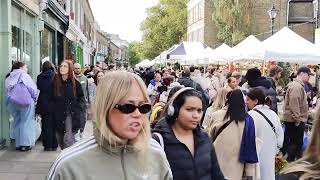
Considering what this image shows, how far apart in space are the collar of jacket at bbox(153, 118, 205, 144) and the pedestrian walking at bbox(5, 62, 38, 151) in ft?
20.3

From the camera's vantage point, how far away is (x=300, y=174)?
2102mm

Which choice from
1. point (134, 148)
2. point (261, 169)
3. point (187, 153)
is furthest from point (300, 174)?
point (261, 169)

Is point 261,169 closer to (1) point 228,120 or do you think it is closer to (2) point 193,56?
(1) point 228,120

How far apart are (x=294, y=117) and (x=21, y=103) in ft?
17.3

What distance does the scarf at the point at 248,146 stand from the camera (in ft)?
17.3

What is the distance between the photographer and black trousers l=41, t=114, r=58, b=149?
9693 mm

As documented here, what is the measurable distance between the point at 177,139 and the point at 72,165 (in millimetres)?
1719

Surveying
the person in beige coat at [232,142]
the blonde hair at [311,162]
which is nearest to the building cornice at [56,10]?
the person in beige coat at [232,142]

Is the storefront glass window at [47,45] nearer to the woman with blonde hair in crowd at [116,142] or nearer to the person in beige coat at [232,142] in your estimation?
the person in beige coat at [232,142]

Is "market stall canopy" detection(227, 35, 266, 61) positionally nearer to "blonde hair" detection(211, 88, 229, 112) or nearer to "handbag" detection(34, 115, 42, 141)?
"handbag" detection(34, 115, 42, 141)

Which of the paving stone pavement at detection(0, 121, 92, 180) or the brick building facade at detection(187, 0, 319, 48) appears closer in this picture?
the paving stone pavement at detection(0, 121, 92, 180)

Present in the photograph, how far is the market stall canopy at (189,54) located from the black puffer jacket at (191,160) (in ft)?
69.2

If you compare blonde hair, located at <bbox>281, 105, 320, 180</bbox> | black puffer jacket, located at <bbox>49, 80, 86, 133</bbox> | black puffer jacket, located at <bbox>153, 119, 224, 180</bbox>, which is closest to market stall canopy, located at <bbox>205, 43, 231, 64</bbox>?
black puffer jacket, located at <bbox>49, 80, 86, 133</bbox>

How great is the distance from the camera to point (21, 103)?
31.5 ft
